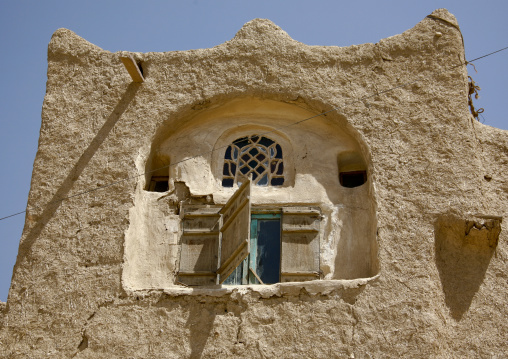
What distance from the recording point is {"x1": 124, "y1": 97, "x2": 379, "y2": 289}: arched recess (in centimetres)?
752

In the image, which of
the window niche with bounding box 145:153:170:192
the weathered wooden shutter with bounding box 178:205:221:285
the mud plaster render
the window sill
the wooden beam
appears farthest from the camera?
the window niche with bounding box 145:153:170:192

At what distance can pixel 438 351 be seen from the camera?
6559mm

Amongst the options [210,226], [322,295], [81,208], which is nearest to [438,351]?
[322,295]

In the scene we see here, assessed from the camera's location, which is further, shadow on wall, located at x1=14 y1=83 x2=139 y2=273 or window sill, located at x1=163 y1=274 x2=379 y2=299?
shadow on wall, located at x1=14 y1=83 x2=139 y2=273

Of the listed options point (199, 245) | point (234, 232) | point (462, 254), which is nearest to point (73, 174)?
point (199, 245)

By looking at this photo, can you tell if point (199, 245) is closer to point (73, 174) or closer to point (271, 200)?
point (271, 200)

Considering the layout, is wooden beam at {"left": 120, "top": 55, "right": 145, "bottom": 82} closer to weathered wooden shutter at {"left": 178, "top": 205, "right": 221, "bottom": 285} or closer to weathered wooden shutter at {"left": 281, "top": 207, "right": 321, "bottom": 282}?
weathered wooden shutter at {"left": 178, "top": 205, "right": 221, "bottom": 285}

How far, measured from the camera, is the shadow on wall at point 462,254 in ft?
22.9

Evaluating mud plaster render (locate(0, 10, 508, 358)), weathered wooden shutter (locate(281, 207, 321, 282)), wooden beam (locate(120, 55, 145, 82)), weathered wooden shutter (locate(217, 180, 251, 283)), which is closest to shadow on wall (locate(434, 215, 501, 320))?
mud plaster render (locate(0, 10, 508, 358))

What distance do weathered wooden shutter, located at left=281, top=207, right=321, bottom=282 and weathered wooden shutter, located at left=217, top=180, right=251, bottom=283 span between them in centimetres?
53

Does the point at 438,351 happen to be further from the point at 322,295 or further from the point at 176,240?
the point at 176,240

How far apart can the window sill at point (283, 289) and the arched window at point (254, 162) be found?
140cm

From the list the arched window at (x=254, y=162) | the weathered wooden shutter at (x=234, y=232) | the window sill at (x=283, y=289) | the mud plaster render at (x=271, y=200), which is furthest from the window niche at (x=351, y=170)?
Answer: the window sill at (x=283, y=289)

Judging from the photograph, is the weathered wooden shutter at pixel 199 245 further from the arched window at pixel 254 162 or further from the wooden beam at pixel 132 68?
the wooden beam at pixel 132 68
